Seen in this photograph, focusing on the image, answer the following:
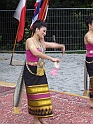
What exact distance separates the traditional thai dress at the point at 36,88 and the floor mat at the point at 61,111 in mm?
556

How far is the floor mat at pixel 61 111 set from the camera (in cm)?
582

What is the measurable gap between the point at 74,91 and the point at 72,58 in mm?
5880

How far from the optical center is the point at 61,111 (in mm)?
6266

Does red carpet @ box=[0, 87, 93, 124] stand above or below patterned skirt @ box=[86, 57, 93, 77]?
below

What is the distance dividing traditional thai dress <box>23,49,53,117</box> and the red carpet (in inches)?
21.9

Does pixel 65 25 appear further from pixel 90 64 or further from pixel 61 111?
pixel 61 111

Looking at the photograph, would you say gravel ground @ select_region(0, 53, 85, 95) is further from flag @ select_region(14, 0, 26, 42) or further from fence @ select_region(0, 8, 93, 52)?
fence @ select_region(0, 8, 93, 52)

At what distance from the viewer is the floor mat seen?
5.82m

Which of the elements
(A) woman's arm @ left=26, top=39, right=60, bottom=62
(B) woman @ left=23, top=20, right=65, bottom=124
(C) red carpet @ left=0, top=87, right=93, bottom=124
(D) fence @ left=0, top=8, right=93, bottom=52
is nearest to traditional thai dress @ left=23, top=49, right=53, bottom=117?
(B) woman @ left=23, top=20, right=65, bottom=124

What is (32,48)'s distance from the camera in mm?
5129

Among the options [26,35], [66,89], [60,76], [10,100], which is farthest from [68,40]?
[10,100]

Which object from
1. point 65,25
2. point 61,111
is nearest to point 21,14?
point 61,111

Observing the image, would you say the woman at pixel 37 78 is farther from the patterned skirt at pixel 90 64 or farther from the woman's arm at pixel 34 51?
the patterned skirt at pixel 90 64

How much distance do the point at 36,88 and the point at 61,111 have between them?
1200 mm
